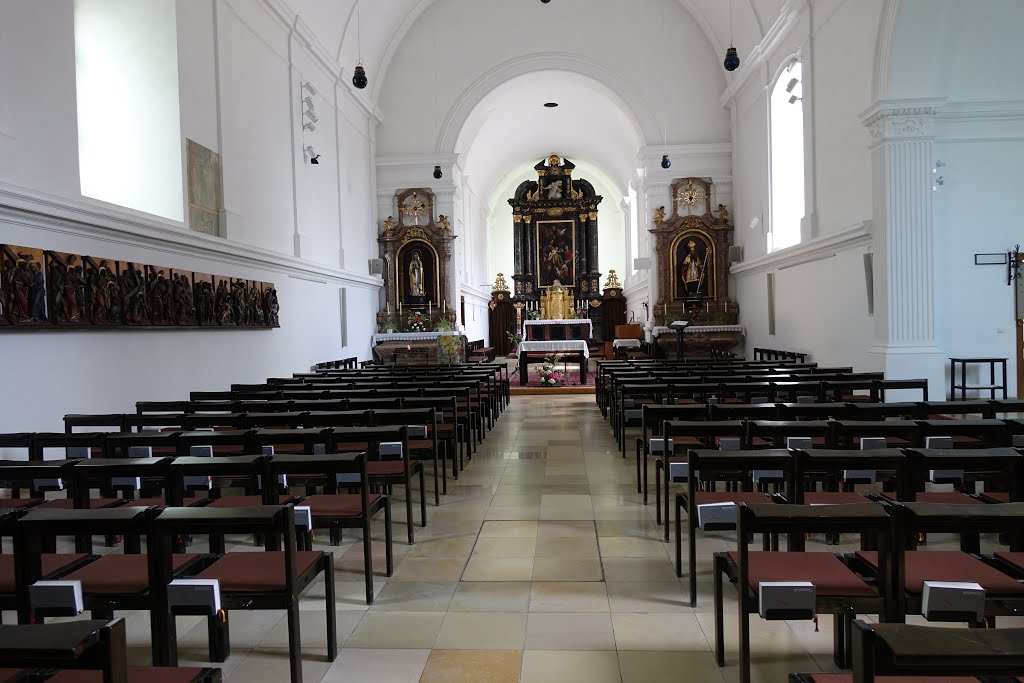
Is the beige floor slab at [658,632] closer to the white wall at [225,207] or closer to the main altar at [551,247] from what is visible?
the white wall at [225,207]

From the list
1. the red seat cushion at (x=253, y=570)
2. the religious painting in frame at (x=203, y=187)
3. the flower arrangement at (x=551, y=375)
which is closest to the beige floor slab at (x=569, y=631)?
the red seat cushion at (x=253, y=570)

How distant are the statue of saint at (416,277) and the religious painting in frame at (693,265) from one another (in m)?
6.62

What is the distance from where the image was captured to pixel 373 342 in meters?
17.7

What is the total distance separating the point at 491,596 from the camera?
383 cm

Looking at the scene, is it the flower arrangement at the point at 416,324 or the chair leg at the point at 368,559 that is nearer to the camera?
the chair leg at the point at 368,559

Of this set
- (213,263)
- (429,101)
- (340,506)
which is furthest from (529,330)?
(340,506)

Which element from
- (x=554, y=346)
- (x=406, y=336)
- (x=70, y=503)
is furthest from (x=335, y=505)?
(x=406, y=336)

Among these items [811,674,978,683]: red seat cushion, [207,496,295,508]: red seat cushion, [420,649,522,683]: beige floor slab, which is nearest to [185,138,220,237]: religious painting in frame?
[207,496,295,508]: red seat cushion

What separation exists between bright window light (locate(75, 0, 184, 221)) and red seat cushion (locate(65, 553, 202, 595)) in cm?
747

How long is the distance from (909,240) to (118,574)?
938 centimetres

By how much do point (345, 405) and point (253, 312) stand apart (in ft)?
17.1

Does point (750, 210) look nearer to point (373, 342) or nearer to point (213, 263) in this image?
point (373, 342)

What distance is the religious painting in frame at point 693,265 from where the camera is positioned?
18.0 meters

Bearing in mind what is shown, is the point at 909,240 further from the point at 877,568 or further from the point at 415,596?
the point at 415,596
